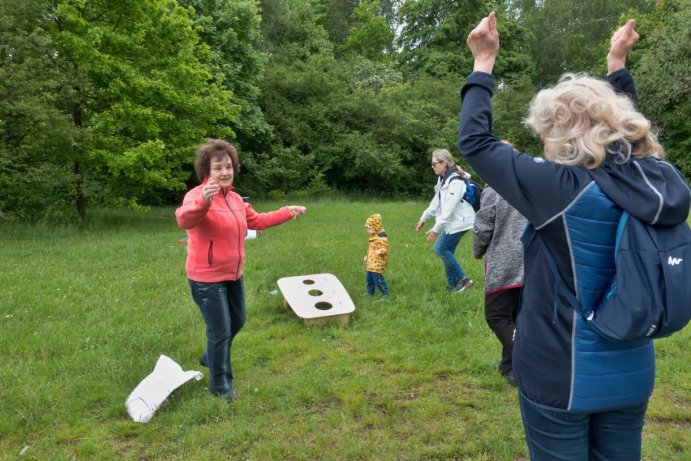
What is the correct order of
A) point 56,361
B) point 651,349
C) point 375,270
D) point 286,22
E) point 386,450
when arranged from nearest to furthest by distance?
point 651,349, point 386,450, point 56,361, point 375,270, point 286,22

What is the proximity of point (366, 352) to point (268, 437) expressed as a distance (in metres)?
1.72

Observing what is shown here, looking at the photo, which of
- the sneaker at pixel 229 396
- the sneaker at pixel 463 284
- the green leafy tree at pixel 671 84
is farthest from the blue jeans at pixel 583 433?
the green leafy tree at pixel 671 84

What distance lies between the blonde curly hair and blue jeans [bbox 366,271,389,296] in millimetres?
5164

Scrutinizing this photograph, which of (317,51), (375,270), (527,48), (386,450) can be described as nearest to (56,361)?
(386,450)

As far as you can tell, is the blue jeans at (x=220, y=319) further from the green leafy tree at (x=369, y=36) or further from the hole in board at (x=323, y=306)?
the green leafy tree at (x=369, y=36)

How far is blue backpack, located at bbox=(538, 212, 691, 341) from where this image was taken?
160cm

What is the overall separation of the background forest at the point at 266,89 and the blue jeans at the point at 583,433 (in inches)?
524

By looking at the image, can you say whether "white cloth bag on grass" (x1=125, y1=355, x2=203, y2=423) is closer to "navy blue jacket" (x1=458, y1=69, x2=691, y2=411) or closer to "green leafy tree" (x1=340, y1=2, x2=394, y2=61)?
"navy blue jacket" (x1=458, y1=69, x2=691, y2=411)

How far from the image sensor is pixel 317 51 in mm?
30938

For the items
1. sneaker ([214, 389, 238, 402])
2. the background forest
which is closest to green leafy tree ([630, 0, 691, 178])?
the background forest

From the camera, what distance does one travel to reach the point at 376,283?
6984 millimetres

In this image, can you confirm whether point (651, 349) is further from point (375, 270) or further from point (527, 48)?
point (527, 48)

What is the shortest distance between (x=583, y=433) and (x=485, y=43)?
151 cm

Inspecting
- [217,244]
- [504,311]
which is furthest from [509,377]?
[217,244]
